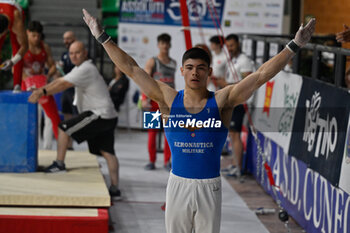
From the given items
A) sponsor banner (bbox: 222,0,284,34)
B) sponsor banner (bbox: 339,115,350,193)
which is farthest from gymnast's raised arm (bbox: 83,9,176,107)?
sponsor banner (bbox: 222,0,284,34)

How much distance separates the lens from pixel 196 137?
10.9 feet

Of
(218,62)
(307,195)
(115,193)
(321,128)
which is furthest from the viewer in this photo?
(218,62)

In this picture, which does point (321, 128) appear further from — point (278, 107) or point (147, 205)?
point (147, 205)

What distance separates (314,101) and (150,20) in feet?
18.1

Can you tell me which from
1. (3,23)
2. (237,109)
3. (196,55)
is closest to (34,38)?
(3,23)

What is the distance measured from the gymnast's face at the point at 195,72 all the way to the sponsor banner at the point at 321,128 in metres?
1.77

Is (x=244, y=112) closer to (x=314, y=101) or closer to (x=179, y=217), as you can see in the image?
(x=314, y=101)

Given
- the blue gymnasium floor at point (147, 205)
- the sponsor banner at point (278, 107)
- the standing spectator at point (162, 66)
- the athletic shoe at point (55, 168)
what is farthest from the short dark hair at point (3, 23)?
the sponsor banner at point (278, 107)

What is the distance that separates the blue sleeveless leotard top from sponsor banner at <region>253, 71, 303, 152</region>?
2.89 metres

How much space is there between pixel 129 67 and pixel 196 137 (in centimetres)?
53

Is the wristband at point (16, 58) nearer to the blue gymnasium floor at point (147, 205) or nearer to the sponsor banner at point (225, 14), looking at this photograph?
the blue gymnasium floor at point (147, 205)

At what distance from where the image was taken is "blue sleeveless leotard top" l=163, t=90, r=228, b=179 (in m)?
3.32

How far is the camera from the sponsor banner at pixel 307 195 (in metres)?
4.68

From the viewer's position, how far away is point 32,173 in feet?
19.7
